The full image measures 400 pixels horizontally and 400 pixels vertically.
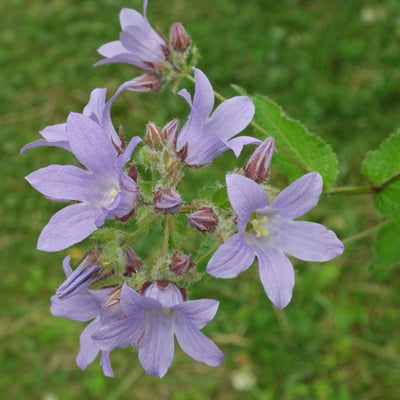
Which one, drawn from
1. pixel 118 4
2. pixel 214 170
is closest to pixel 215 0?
pixel 118 4

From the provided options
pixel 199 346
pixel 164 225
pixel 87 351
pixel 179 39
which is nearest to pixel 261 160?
pixel 164 225

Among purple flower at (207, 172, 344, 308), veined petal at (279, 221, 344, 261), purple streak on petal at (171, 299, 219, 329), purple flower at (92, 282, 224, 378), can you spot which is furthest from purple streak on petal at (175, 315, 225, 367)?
veined petal at (279, 221, 344, 261)

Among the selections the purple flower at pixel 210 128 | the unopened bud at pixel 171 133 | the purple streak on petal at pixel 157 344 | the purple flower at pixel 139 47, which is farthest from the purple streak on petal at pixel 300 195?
the purple flower at pixel 139 47

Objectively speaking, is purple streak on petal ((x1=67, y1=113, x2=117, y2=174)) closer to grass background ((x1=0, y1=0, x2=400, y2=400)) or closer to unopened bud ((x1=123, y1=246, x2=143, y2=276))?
unopened bud ((x1=123, y1=246, x2=143, y2=276))

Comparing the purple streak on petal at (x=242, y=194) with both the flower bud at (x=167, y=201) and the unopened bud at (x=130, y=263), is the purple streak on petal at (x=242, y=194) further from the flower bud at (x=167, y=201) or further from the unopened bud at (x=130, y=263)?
the unopened bud at (x=130, y=263)

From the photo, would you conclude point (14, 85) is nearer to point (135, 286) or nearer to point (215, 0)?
point (215, 0)

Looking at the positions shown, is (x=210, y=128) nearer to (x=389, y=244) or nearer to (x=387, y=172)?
(x=387, y=172)
